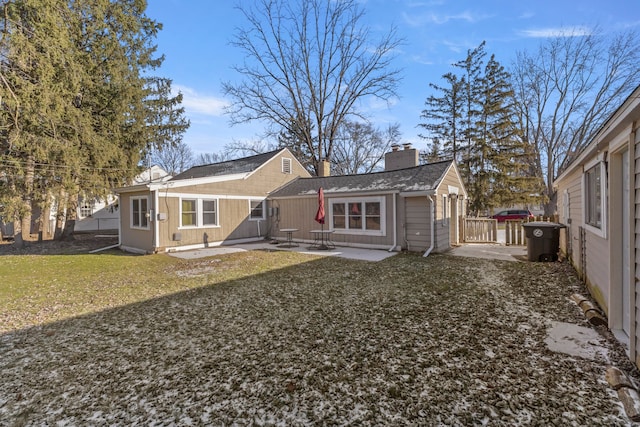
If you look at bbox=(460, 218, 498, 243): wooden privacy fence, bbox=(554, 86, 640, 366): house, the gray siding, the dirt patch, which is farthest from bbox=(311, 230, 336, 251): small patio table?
the dirt patch

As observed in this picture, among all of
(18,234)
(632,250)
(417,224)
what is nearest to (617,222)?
(632,250)

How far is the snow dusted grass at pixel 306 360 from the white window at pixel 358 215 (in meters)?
5.14

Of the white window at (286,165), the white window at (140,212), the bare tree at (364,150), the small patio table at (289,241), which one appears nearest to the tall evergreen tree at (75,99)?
the white window at (140,212)

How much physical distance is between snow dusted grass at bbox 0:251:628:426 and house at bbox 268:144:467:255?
14.4ft

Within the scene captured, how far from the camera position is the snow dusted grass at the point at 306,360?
2414mm

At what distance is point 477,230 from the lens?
12914mm

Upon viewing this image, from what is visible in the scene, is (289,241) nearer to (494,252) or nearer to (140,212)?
(140,212)

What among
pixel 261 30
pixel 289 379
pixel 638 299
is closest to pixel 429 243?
pixel 638 299

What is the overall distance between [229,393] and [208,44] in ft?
50.0

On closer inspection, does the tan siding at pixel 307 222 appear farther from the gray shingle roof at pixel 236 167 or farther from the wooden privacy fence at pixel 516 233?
the wooden privacy fence at pixel 516 233

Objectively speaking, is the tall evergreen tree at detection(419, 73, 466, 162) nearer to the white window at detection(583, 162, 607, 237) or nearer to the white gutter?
the white window at detection(583, 162, 607, 237)

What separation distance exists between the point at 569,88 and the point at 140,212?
28.0 meters

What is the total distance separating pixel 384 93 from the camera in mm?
23156

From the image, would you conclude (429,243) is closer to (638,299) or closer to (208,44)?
(638,299)
